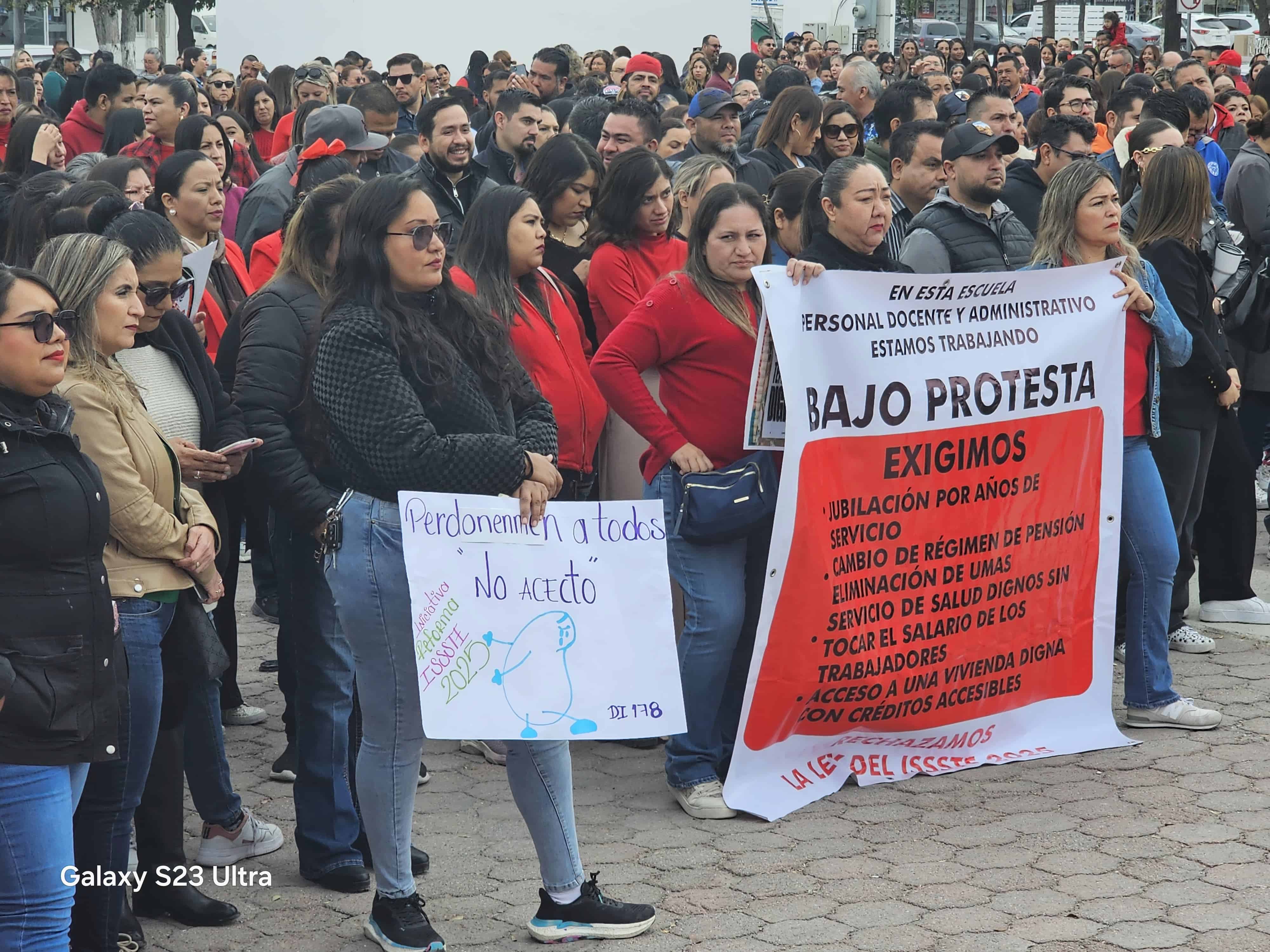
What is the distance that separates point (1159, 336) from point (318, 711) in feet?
10.7

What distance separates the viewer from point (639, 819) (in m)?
4.98

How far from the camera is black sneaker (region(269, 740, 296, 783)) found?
5.24 meters

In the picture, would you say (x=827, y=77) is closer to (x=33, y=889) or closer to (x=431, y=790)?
(x=431, y=790)

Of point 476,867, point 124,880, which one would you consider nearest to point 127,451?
point 124,880

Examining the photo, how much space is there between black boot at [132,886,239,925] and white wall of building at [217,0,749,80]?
940 inches

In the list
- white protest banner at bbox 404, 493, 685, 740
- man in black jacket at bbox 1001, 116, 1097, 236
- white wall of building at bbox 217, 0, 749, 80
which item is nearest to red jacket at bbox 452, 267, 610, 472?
white protest banner at bbox 404, 493, 685, 740

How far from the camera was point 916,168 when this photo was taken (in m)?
7.11

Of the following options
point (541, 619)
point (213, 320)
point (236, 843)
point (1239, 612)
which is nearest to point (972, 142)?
point (1239, 612)

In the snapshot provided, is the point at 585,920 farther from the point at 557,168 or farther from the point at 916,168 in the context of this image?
the point at 916,168

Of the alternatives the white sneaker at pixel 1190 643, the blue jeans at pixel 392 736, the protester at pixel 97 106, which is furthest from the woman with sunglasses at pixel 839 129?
the blue jeans at pixel 392 736

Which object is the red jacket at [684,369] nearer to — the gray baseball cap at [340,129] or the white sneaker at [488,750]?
the white sneaker at [488,750]

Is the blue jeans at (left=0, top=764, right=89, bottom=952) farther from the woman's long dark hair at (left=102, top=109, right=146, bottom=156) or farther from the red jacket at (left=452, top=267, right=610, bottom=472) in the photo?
the woman's long dark hair at (left=102, top=109, right=146, bottom=156)

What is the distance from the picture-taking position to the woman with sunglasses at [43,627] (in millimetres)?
3158

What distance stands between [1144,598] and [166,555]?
3471 mm
